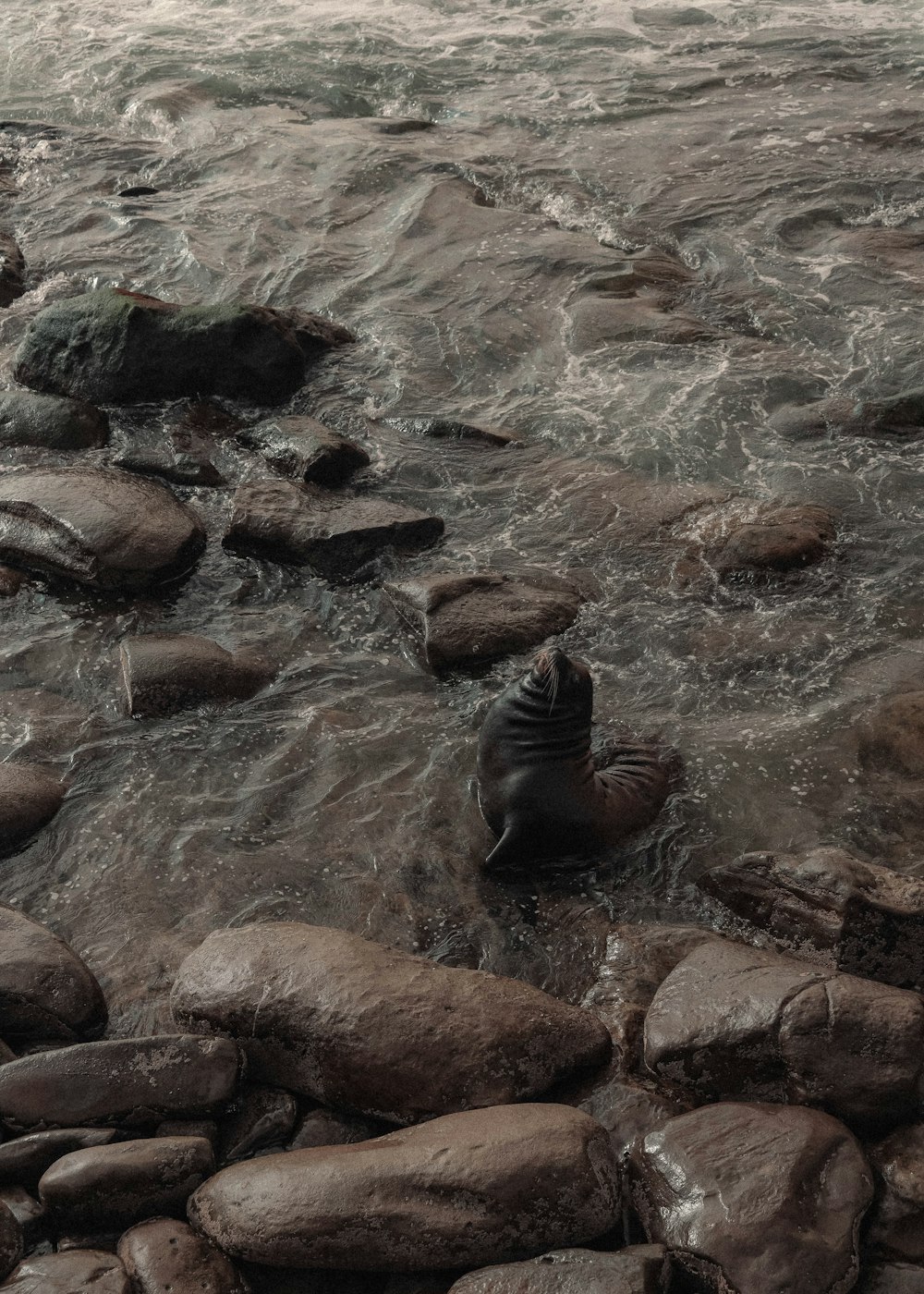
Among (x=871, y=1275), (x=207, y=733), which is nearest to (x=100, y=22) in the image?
(x=207, y=733)

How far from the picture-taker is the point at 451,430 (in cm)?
830

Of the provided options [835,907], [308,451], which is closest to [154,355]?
[308,451]

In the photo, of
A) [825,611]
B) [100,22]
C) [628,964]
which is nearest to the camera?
[628,964]

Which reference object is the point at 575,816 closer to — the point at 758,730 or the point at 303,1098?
Result: the point at 758,730

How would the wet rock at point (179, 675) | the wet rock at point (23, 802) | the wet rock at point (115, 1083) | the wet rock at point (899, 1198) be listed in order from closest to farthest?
the wet rock at point (899, 1198) → the wet rock at point (115, 1083) → the wet rock at point (23, 802) → the wet rock at point (179, 675)

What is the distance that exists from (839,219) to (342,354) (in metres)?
4.43

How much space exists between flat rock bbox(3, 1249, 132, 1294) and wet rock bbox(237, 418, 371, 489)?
4.90 metres

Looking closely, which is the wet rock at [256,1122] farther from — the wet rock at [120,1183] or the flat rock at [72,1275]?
the flat rock at [72,1275]

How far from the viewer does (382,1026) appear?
424 cm

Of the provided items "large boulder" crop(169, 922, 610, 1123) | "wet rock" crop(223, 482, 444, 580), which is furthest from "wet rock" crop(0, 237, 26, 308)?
"large boulder" crop(169, 922, 610, 1123)

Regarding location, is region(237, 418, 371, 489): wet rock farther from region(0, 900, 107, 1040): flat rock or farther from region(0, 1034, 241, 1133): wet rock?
region(0, 1034, 241, 1133): wet rock

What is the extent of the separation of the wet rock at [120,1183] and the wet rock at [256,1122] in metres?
0.23

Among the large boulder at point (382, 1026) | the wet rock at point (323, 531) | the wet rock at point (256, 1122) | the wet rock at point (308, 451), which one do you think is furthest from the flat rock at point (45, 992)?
the wet rock at point (308, 451)

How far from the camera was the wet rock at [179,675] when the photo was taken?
244 inches
